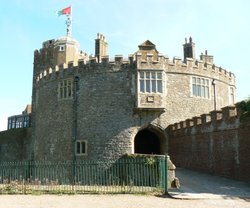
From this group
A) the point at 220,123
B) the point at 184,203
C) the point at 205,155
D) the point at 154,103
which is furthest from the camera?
the point at 154,103

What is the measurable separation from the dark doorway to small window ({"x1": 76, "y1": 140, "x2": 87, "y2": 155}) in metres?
5.05

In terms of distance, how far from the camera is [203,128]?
2317 centimetres

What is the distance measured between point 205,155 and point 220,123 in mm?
2592

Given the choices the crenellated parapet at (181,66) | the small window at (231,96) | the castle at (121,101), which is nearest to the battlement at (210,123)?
the castle at (121,101)

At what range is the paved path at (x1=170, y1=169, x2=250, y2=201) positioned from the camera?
15766 mm

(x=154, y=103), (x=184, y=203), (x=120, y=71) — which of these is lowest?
A: (x=184, y=203)

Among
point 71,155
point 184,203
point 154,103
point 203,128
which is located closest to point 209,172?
point 203,128

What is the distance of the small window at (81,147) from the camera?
27.0 meters

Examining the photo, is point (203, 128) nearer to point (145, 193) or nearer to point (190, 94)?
point (190, 94)

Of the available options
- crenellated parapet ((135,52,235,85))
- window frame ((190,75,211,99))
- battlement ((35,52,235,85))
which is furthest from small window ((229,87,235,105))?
window frame ((190,75,211,99))

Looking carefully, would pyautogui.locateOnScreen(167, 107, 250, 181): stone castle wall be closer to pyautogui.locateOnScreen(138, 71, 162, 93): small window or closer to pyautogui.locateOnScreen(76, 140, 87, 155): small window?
pyautogui.locateOnScreen(138, 71, 162, 93): small window

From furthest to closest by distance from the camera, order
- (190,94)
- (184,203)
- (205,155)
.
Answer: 1. (190,94)
2. (205,155)
3. (184,203)

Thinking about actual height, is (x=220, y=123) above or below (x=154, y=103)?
below

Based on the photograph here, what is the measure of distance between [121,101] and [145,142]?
5.42m
